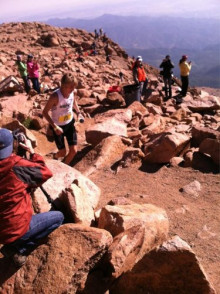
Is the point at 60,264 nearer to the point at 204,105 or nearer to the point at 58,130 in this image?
the point at 58,130

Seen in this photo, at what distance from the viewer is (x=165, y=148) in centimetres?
719

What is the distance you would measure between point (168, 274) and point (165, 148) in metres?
3.95

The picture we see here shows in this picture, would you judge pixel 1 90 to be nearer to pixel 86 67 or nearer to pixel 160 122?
pixel 160 122

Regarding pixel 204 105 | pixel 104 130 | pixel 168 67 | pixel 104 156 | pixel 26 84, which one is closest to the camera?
pixel 104 156

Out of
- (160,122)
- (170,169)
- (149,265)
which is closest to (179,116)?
(160,122)

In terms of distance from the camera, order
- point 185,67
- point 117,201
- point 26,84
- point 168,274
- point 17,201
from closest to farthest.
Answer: point 17,201
point 168,274
point 117,201
point 185,67
point 26,84

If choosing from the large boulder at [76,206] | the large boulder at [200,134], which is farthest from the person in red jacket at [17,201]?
the large boulder at [200,134]

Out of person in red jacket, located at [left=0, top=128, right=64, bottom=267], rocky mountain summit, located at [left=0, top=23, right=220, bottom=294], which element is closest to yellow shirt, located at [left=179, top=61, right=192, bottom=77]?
rocky mountain summit, located at [left=0, top=23, right=220, bottom=294]

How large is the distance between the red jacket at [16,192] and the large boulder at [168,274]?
4.53 ft

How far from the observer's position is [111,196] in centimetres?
617

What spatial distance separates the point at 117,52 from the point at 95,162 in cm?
3284

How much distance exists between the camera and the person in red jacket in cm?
322

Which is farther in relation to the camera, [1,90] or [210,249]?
[1,90]

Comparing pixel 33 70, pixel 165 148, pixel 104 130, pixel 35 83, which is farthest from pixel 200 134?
pixel 35 83
